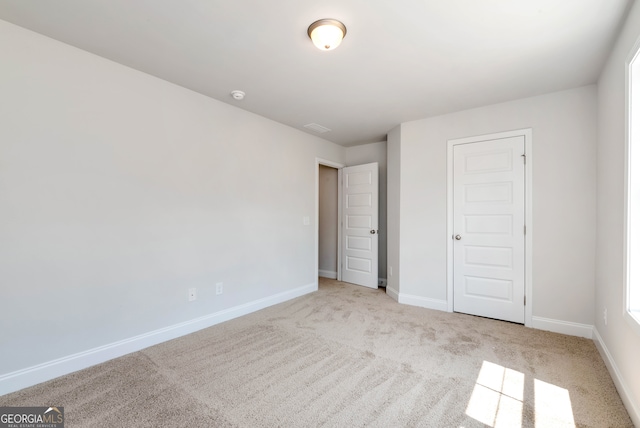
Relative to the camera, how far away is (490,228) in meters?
3.30

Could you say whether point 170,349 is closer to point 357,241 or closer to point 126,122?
point 126,122

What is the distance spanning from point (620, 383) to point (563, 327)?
1.13 metres

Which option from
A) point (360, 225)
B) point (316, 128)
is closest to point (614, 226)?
point (360, 225)

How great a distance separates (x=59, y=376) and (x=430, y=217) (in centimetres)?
388

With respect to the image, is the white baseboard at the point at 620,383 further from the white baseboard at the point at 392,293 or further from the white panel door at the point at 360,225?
the white panel door at the point at 360,225

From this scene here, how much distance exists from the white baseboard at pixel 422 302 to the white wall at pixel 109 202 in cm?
194

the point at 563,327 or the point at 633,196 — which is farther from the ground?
the point at 633,196

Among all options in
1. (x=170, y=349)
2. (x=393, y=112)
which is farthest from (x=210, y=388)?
(x=393, y=112)

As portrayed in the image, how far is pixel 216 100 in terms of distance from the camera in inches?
124

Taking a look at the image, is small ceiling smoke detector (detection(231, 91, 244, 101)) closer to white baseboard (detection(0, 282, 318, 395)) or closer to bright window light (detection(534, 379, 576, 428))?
white baseboard (detection(0, 282, 318, 395))

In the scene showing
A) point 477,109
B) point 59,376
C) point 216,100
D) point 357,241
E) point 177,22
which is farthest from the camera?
point 357,241

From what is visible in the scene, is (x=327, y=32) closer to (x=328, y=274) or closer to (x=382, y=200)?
(x=382, y=200)

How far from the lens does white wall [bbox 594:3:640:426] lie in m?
1.72

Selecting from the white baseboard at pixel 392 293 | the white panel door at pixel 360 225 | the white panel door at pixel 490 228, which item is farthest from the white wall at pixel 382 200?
the white panel door at pixel 490 228
